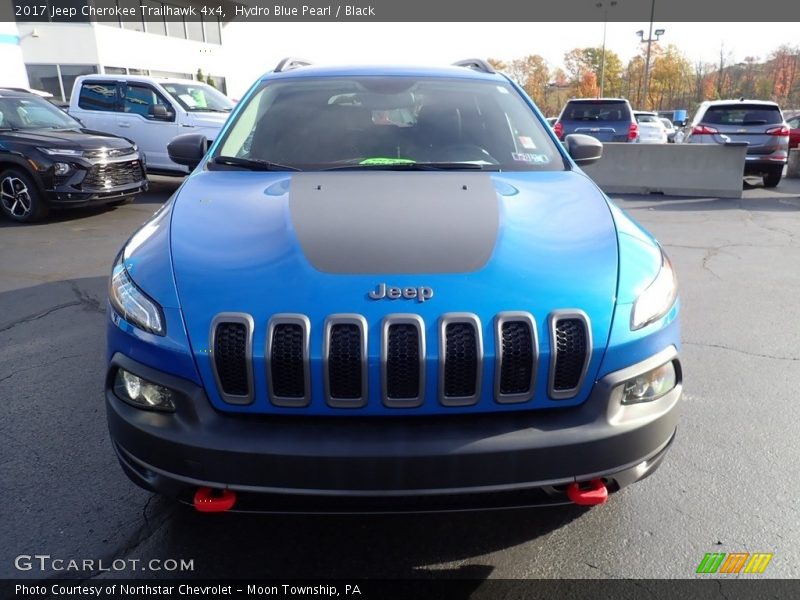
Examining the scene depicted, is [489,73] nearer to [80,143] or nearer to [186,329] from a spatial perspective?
[186,329]

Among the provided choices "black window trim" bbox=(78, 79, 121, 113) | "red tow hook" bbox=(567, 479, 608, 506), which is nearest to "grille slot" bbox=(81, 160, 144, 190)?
"black window trim" bbox=(78, 79, 121, 113)

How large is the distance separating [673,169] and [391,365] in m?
10.4

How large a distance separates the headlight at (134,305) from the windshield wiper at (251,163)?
1016mm

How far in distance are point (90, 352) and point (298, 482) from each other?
294cm

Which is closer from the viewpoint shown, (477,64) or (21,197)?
(477,64)

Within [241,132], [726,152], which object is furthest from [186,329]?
[726,152]

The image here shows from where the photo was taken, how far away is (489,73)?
4.08 m

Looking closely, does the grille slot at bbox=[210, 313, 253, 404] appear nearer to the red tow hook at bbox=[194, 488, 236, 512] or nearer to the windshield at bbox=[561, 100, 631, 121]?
the red tow hook at bbox=[194, 488, 236, 512]

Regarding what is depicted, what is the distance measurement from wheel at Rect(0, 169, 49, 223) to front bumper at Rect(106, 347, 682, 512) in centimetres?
752

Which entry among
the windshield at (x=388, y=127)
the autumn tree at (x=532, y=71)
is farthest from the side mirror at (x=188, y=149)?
the autumn tree at (x=532, y=71)

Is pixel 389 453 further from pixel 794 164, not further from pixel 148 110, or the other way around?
pixel 794 164

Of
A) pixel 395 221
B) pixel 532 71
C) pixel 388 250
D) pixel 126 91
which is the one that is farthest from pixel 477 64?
pixel 532 71

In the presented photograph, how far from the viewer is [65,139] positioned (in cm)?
835

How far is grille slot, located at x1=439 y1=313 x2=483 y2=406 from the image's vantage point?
1845mm
